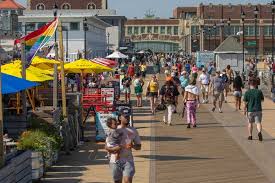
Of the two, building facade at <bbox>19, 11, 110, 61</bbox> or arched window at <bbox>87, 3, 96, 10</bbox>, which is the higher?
arched window at <bbox>87, 3, 96, 10</bbox>

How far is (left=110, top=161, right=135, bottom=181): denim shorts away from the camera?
1077 centimetres

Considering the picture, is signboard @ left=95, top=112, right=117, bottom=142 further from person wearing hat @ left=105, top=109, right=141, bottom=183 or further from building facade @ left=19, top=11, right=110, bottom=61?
building facade @ left=19, top=11, right=110, bottom=61

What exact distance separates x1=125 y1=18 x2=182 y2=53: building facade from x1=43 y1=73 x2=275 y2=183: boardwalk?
450 feet

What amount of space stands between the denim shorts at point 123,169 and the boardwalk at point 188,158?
246 centimetres

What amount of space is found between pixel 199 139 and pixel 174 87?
415 cm

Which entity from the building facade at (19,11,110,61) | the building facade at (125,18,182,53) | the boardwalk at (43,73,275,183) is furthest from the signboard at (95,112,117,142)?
the building facade at (125,18,182,53)

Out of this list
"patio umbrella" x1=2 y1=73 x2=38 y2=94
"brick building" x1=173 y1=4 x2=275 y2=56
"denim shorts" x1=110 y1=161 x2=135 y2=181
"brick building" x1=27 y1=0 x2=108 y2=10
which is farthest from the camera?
"brick building" x1=173 y1=4 x2=275 y2=56

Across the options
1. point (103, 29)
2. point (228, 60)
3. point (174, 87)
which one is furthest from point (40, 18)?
point (174, 87)

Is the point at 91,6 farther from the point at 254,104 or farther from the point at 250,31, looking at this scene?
the point at 254,104

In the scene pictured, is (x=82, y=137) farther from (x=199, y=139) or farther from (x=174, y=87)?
(x=174, y=87)

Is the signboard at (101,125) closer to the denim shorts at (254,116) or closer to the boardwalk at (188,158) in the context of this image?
the boardwalk at (188,158)

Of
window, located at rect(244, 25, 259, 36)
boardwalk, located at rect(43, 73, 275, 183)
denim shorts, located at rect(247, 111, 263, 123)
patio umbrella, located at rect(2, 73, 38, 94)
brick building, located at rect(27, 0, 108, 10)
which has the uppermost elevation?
brick building, located at rect(27, 0, 108, 10)

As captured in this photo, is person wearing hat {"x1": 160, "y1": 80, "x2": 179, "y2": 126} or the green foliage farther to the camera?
person wearing hat {"x1": 160, "y1": 80, "x2": 179, "y2": 126}

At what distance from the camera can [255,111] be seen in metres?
18.4
